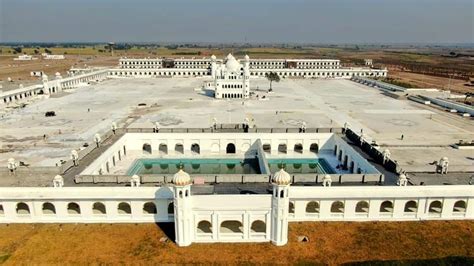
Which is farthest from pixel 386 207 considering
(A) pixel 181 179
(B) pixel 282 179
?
(A) pixel 181 179

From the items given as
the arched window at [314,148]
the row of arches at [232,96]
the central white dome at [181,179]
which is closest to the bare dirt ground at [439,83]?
the row of arches at [232,96]

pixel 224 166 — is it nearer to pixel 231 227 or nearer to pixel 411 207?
pixel 231 227

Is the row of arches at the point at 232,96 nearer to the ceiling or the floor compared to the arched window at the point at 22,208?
nearer to the ceiling

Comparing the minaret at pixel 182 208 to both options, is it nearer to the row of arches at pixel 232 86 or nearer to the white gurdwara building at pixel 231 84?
the white gurdwara building at pixel 231 84

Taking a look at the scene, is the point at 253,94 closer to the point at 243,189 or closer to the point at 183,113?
the point at 183,113

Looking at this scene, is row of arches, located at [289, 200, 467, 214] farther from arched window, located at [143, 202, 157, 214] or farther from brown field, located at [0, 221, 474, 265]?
arched window, located at [143, 202, 157, 214]

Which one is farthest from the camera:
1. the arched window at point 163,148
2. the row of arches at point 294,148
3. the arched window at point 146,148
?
the row of arches at point 294,148
